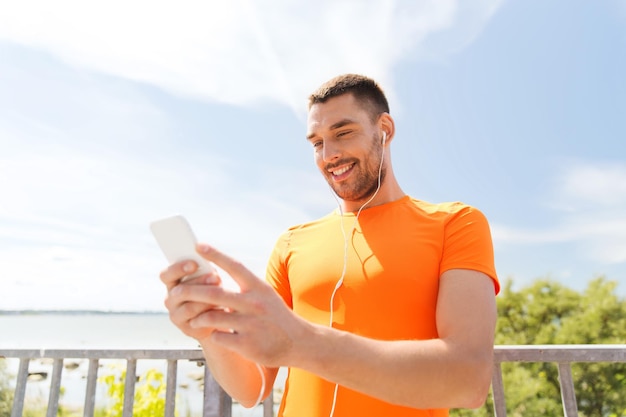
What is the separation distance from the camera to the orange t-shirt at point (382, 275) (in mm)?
1348

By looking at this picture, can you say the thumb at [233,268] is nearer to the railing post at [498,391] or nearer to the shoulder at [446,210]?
the shoulder at [446,210]

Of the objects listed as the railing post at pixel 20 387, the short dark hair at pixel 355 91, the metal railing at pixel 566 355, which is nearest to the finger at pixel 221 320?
the short dark hair at pixel 355 91

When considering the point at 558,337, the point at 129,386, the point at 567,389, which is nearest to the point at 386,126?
the point at 567,389

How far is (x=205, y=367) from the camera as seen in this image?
83.1 inches

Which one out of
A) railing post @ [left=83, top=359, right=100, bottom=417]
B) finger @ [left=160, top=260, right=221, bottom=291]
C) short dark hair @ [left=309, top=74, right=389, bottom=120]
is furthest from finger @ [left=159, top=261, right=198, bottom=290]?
railing post @ [left=83, top=359, right=100, bottom=417]

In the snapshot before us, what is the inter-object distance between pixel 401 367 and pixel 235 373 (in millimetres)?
552

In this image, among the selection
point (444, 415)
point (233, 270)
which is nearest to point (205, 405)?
point (444, 415)

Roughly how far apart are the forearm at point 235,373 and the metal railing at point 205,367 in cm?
81

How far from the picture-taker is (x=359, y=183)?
179 centimetres

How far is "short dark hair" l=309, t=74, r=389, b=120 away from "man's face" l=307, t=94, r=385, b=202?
0.09 feet

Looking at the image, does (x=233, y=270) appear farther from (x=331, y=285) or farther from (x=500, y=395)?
(x=500, y=395)

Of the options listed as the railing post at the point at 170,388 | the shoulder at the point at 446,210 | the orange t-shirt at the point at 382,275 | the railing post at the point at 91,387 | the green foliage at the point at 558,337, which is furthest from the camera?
the green foliage at the point at 558,337

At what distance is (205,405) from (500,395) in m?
1.42

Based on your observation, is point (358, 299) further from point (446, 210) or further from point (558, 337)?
point (558, 337)
